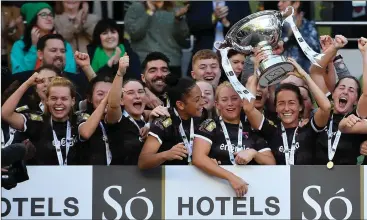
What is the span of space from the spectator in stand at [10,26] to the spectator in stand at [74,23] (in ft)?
1.46

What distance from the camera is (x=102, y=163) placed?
10.4 meters

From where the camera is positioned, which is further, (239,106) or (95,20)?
(95,20)

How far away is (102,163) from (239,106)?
122cm

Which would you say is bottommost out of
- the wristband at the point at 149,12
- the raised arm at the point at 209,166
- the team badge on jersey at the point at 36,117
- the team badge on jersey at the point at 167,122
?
the raised arm at the point at 209,166

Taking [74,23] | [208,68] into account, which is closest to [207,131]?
[208,68]

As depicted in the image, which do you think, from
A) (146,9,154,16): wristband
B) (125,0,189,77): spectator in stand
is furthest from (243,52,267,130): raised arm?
(146,9,154,16): wristband

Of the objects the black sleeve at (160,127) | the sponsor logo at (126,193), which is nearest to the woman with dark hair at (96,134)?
the sponsor logo at (126,193)

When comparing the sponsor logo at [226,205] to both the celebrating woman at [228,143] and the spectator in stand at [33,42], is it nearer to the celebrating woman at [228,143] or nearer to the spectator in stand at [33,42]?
the celebrating woman at [228,143]

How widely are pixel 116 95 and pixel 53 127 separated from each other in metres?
0.68

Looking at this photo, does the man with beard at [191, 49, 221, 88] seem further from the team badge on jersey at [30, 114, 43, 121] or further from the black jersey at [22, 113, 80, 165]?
the team badge on jersey at [30, 114, 43, 121]

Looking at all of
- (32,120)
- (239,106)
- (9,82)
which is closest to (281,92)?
(239,106)

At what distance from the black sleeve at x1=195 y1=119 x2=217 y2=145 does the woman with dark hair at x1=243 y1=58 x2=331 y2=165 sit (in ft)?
1.01

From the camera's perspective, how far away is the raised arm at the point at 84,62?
35.7ft

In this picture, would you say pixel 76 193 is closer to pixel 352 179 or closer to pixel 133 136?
pixel 133 136
